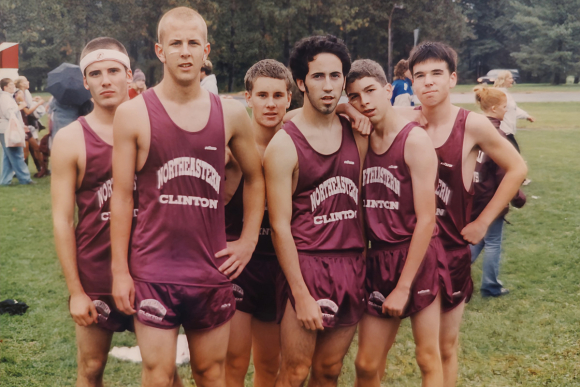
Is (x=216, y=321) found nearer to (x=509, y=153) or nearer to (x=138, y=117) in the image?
(x=138, y=117)

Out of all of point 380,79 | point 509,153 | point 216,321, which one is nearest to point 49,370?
point 216,321

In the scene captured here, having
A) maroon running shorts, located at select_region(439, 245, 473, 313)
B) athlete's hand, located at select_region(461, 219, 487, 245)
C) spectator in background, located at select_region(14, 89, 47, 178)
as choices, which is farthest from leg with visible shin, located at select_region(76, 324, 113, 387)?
spectator in background, located at select_region(14, 89, 47, 178)

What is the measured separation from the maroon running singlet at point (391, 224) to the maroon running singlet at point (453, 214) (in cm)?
25

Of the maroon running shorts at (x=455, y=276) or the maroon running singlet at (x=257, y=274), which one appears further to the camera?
the maroon running singlet at (x=257, y=274)

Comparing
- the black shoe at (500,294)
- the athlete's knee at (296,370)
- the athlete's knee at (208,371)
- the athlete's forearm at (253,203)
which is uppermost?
the athlete's forearm at (253,203)

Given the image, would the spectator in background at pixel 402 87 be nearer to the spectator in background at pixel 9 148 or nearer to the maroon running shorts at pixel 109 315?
the spectator in background at pixel 9 148

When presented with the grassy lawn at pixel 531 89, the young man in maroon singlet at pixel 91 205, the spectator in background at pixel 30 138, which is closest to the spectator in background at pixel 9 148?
the spectator in background at pixel 30 138

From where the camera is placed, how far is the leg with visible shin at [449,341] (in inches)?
146

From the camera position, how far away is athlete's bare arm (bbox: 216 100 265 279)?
10.1ft

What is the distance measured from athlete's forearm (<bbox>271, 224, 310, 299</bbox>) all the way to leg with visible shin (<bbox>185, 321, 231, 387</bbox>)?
0.41 metres

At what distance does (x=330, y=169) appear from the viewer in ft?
10.6

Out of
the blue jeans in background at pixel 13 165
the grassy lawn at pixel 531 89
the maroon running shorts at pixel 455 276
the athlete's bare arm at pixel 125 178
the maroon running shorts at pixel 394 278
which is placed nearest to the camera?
the athlete's bare arm at pixel 125 178

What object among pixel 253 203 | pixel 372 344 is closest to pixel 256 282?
pixel 253 203

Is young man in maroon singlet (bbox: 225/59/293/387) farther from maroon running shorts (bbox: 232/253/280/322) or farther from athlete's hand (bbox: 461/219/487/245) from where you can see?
athlete's hand (bbox: 461/219/487/245)
